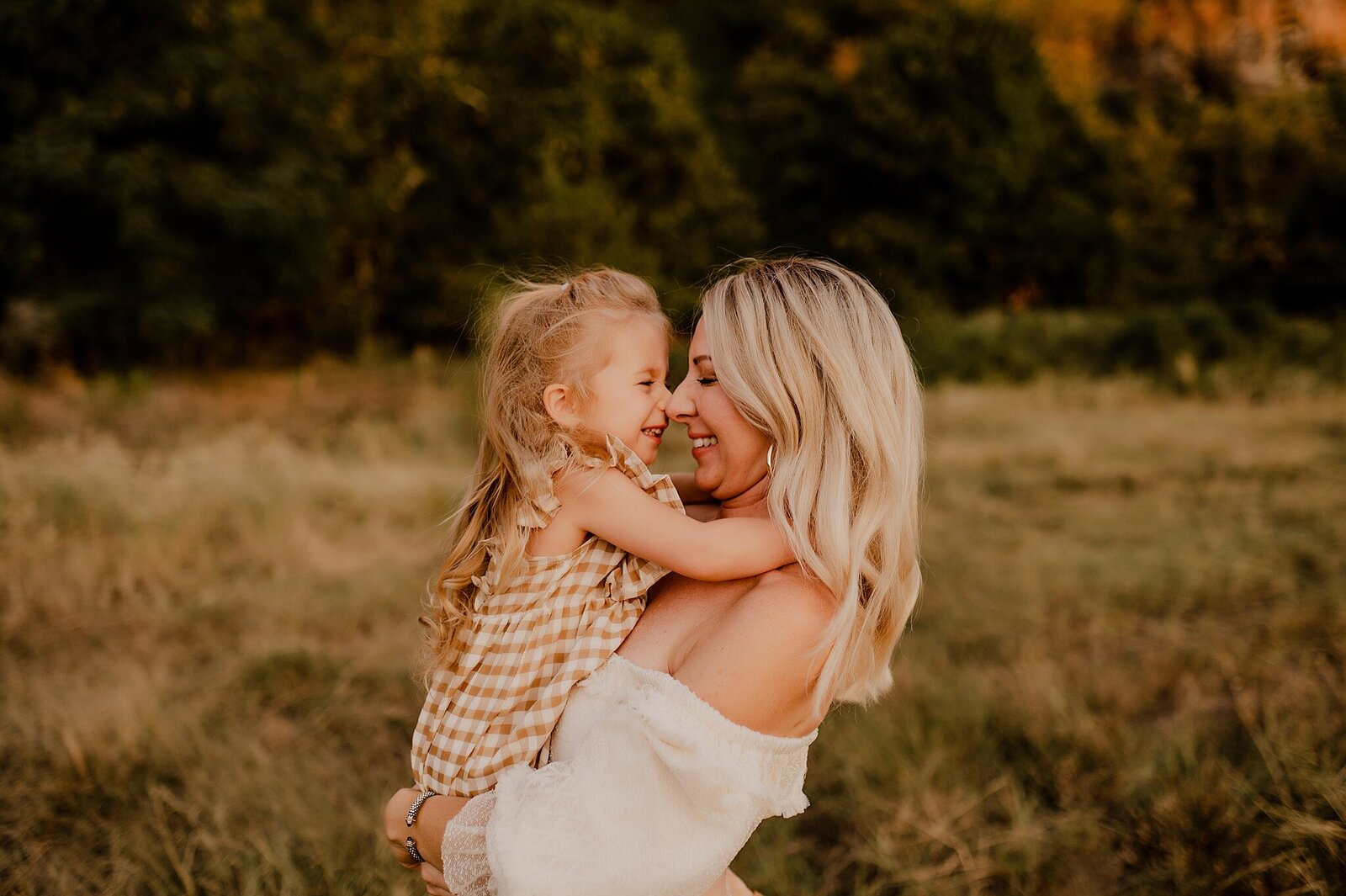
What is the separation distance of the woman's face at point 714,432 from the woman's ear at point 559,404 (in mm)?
231

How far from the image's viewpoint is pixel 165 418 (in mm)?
11812

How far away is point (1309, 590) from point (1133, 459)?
4589 mm

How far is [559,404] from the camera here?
2.03 metres

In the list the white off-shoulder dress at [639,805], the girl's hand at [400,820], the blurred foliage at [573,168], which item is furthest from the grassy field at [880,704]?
the blurred foliage at [573,168]

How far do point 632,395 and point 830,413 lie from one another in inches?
19.8

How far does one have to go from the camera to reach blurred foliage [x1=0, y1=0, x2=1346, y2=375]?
13875 millimetres

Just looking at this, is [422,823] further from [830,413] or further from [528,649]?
[830,413]

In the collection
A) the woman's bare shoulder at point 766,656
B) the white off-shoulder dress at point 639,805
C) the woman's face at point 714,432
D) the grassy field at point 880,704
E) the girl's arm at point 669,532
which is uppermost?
the woman's face at point 714,432

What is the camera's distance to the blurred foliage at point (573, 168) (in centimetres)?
1388

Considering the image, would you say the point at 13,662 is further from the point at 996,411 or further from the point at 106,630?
the point at 996,411

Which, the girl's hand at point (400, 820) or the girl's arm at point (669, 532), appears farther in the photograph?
the girl's hand at point (400, 820)

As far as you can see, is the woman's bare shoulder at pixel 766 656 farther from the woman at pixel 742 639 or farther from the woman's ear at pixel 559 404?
the woman's ear at pixel 559 404

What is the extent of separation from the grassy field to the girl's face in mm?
1802

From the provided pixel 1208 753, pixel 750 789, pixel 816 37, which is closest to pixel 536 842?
pixel 750 789
